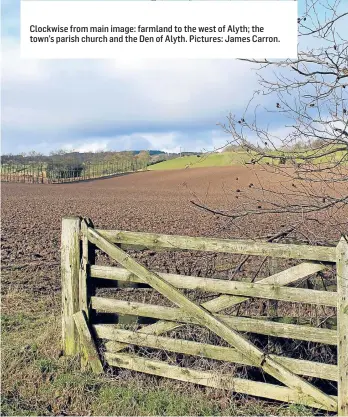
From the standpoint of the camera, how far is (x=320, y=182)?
16.5 feet

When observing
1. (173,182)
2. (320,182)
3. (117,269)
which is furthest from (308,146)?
(173,182)

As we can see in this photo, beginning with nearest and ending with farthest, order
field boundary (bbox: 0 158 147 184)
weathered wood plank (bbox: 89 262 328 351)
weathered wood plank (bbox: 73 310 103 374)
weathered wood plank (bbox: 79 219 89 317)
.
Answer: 1. weathered wood plank (bbox: 89 262 328 351)
2. weathered wood plank (bbox: 73 310 103 374)
3. weathered wood plank (bbox: 79 219 89 317)
4. field boundary (bbox: 0 158 147 184)

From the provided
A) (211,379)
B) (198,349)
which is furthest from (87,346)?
(211,379)

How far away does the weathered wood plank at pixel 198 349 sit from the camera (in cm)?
446

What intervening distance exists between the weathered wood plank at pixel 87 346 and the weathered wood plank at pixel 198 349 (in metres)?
0.13

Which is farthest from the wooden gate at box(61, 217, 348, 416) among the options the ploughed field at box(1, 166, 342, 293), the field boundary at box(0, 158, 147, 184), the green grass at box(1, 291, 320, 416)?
the field boundary at box(0, 158, 147, 184)

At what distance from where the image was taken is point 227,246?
190 inches

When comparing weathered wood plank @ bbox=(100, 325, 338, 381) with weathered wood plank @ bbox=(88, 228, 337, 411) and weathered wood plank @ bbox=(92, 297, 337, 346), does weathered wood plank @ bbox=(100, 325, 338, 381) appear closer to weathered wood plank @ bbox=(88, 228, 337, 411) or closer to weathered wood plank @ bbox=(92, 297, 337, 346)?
A: weathered wood plank @ bbox=(88, 228, 337, 411)

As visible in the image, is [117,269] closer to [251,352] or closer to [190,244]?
[190,244]

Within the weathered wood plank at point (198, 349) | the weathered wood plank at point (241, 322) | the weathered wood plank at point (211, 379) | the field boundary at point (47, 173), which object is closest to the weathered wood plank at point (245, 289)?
the weathered wood plank at point (241, 322)

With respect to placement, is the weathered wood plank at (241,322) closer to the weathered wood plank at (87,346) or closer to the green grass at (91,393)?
the weathered wood plank at (87,346)

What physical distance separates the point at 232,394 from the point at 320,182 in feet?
7.28

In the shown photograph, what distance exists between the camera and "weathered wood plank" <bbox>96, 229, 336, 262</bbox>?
446cm

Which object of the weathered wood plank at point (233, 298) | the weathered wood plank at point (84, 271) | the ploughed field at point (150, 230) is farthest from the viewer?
the ploughed field at point (150, 230)
